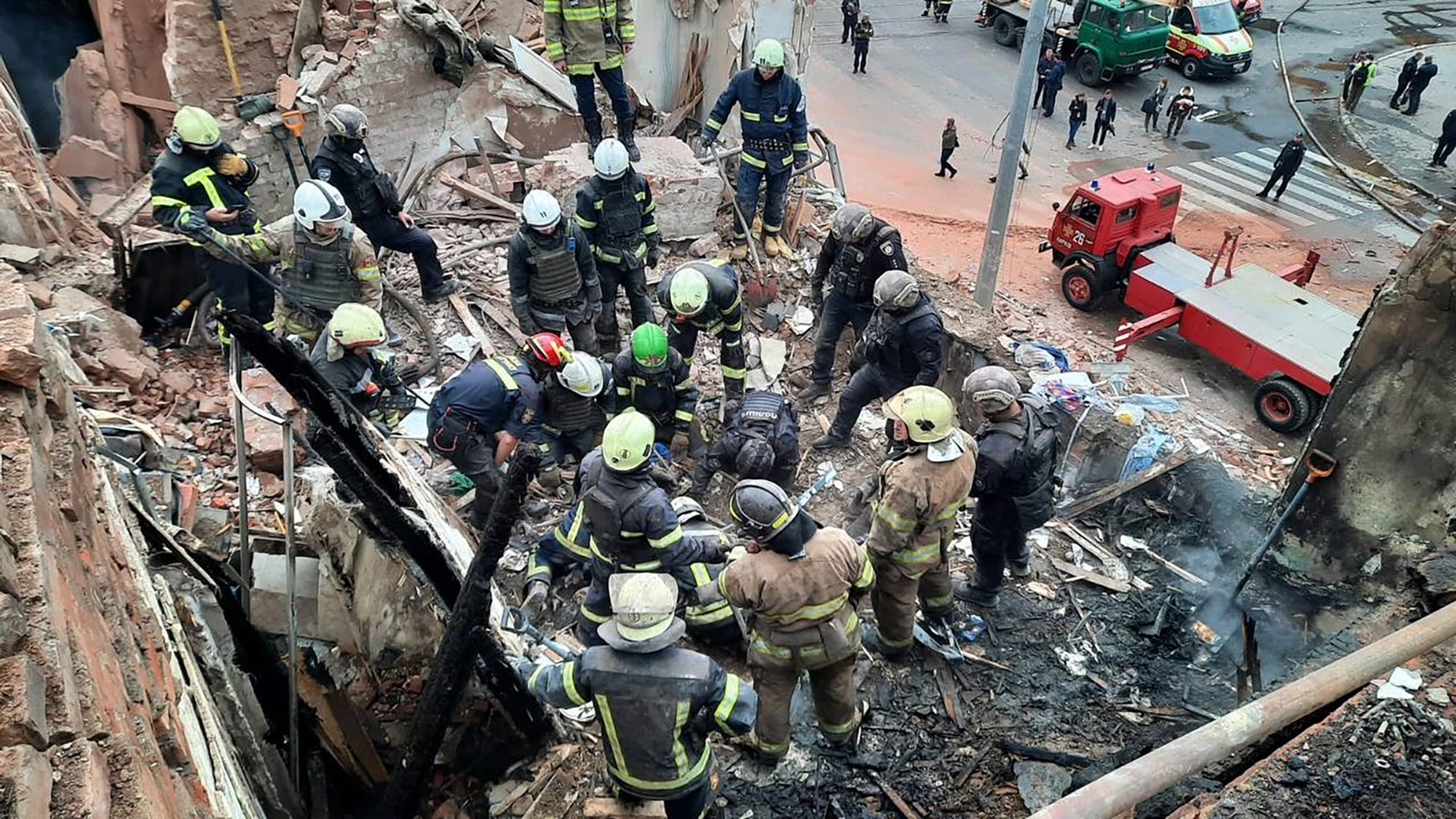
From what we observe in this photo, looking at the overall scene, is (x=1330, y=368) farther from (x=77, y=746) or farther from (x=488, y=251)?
(x=77, y=746)

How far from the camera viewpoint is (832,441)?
8195 mm

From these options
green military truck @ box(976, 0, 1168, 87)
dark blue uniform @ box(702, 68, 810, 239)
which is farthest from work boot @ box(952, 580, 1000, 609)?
green military truck @ box(976, 0, 1168, 87)

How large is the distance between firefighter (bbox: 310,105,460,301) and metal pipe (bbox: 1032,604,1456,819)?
278 inches

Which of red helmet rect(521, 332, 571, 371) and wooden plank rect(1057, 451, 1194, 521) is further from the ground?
red helmet rect(521, 332, 571, 371)

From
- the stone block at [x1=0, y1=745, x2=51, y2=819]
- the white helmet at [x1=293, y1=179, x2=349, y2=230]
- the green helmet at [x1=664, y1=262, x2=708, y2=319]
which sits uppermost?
the stone block at [x1=0, y1=745, x2=51, y2=819]

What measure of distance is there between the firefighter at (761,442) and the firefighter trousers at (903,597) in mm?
1244

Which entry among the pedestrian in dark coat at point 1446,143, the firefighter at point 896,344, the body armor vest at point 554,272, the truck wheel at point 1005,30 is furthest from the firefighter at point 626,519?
the truck wheel at point 1005,30

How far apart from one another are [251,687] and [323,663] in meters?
0.37

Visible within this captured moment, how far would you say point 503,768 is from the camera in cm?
406

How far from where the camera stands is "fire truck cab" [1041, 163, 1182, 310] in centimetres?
1235

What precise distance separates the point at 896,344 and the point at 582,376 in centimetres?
259

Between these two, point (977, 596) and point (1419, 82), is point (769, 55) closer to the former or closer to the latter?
point (977, 596)

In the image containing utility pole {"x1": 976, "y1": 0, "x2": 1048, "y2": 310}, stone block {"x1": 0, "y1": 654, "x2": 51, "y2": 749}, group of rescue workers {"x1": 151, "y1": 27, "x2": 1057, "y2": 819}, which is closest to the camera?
stone block {"x1": 0, "y1": 654, "x2": 51, "y2": 749}

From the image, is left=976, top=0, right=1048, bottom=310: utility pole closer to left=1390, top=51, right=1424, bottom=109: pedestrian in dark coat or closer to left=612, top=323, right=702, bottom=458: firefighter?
left=612, top=323, right=702, bottom=458: firefighter
